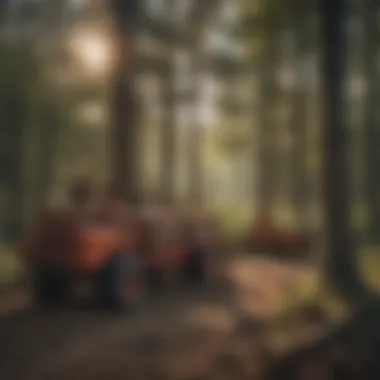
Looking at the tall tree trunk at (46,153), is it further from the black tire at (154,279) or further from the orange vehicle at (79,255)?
the black tire at (154,279)

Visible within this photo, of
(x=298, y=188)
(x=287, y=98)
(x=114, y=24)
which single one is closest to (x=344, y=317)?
(x=298, y=188)

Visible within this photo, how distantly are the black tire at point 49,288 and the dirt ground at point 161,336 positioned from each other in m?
0.02

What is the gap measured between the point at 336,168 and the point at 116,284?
40cm

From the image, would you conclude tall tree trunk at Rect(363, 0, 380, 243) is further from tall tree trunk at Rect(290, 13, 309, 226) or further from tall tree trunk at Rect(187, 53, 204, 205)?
tall tree trunk at Rect(187, 53, 204, 205)

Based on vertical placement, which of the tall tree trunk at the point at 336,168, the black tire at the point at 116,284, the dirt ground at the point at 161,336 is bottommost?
the dirt ground at the point at 161,336

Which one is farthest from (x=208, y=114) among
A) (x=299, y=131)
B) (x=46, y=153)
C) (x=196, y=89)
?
(x=46, y=153)

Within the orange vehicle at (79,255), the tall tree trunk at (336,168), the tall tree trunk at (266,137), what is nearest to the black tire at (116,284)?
the orange vehicle at (79,255)

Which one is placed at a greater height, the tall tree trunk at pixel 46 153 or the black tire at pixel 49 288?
the tall tree trunk at pixel 46 153

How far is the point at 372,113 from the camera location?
1139 mm

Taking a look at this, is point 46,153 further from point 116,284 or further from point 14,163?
point 116,284

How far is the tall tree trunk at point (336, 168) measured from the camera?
1.11m

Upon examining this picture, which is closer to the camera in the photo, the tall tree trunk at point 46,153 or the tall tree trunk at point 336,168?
the tall tree trunk at point 46,153

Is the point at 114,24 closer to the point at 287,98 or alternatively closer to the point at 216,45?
the point at 216,45

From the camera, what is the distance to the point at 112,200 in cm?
103
